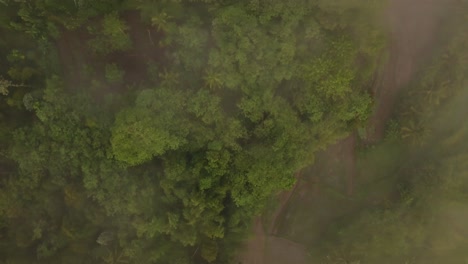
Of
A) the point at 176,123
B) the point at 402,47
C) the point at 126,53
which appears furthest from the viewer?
the point at 402,47

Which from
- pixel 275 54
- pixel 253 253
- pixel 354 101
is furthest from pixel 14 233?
pixel 354 101

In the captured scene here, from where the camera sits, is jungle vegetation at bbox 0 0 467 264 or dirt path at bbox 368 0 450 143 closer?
jungle vegetation at bbox 0 0 467 264

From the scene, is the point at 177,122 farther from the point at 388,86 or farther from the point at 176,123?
Result: the point at 388,86

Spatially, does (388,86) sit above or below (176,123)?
below

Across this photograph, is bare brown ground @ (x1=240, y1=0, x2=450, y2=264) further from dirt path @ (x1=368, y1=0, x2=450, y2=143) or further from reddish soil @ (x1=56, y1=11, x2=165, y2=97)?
reddish soil @ (x1=56, y1=11, x2=165, y2=97)

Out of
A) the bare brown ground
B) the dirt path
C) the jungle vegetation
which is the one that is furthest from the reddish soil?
the dirt path

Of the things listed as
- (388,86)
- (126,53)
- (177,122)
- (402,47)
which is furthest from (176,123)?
(402,47)

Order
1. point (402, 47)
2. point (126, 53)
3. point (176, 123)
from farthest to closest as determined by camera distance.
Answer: point (402, 47)
point (126, 53)
point (176, 123)
